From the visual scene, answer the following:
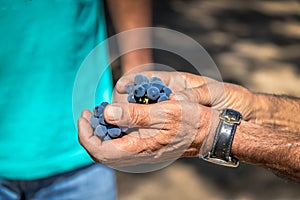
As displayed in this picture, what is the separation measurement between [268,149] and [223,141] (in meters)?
0.14

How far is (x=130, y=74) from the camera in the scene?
1628 mm

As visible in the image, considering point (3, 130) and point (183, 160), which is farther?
point (183, 160)

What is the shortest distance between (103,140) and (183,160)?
64.3 inches

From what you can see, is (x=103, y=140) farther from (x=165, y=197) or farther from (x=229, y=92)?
(x=165, y=197)

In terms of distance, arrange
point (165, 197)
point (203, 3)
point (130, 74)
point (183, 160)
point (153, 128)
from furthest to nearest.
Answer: point (203, 3) < point (183, 160) < point (165, 197) < point (130, 74) < point (153, 128)

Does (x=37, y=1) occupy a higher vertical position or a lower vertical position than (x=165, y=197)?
higher

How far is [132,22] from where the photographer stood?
5.55ft

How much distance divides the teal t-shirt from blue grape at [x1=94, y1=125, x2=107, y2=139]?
0.26 m

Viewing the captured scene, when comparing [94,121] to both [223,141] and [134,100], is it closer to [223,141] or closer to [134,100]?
[134,100]

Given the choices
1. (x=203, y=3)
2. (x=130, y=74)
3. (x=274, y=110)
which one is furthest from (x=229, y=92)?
(x=203, y=3)

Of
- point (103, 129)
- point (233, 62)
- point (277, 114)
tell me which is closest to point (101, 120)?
point (103, 129)

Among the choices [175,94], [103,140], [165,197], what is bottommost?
[165,197]

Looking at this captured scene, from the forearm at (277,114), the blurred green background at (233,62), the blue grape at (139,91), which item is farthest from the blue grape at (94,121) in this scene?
the blurred green background at (233,62)

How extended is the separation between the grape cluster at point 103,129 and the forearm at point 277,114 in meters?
0.50
